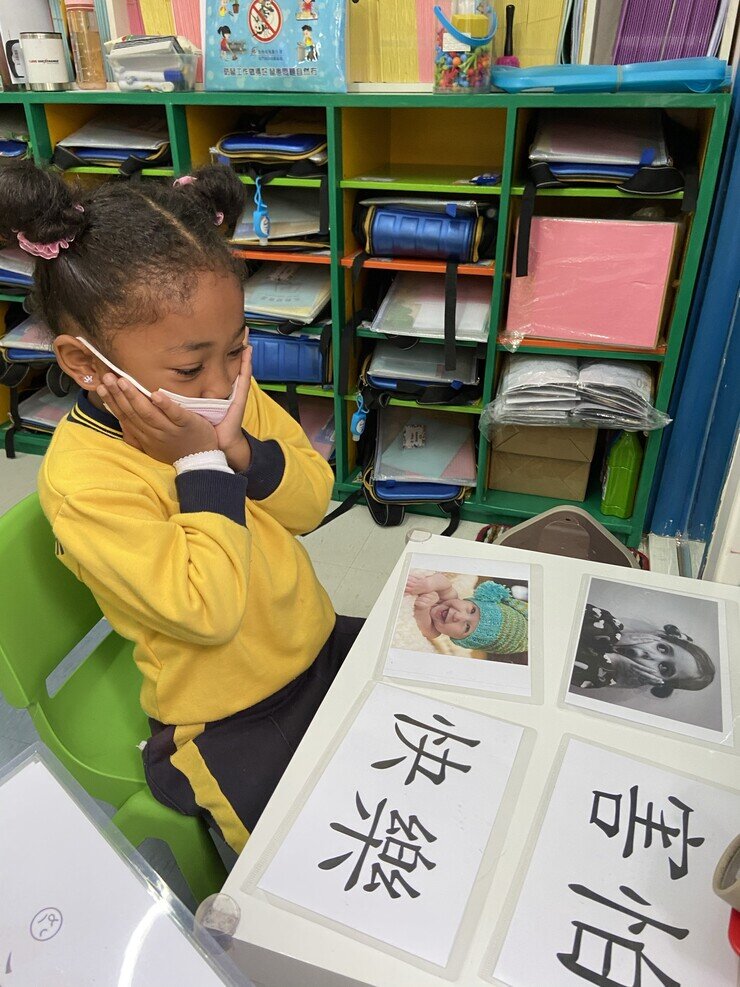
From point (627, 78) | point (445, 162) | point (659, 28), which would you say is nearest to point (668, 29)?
point (659, 28)

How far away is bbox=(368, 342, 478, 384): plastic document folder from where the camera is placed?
210 centimetres

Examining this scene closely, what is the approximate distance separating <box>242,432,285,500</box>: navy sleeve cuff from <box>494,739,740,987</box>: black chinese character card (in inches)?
22.9

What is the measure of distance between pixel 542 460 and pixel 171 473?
4.88 feet

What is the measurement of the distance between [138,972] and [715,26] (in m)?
2.20

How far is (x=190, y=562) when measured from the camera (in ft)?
2.84

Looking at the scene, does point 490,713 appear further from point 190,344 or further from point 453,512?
point 453,512

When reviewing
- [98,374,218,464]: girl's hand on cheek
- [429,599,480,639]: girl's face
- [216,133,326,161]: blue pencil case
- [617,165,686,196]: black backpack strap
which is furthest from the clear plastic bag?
[98,374,218,464]: girl's hand on cheek

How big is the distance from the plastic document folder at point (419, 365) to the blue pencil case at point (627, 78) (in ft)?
2.41

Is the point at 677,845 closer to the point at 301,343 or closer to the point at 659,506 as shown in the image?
the point at 659,506

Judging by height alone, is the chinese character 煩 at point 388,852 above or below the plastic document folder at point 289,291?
above

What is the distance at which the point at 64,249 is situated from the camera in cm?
87

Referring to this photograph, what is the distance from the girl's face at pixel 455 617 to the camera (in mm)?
944

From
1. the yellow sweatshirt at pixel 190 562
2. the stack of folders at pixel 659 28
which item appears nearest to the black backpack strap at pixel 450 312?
the stack of folders at pixel 659 28

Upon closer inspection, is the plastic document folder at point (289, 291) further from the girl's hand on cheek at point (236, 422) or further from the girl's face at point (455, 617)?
the girl's face at point (455, 617)
